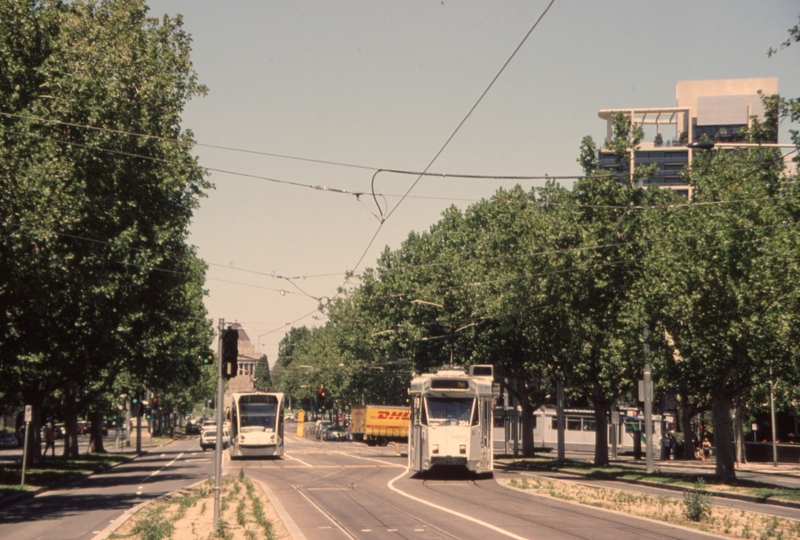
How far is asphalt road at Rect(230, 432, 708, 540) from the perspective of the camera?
1631cm

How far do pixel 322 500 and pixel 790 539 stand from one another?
11.8 m

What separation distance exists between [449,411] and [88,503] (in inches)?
446

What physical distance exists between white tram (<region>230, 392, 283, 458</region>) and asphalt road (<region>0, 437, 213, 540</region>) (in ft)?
15.3

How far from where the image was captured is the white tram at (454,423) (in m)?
29.8

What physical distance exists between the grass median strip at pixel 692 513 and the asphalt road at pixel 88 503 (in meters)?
11.0

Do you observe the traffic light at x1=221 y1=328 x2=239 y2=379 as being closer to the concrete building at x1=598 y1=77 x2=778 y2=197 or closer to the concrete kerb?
the concrete kerb

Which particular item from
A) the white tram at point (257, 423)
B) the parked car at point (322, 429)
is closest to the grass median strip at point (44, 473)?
the white tram at point (257, 423)

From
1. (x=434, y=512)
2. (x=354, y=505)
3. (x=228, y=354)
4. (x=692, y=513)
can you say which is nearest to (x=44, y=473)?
(x=354, y=505)

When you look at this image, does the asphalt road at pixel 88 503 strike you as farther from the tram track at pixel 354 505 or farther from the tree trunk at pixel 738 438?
the tree trunk at pixel 738 438

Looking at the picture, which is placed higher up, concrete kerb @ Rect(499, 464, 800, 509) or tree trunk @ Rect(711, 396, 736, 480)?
tree trunk @ Rect(711, 396, 736, 480)

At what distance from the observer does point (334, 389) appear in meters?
106

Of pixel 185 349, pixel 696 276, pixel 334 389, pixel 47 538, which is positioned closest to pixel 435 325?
pixel 185 349

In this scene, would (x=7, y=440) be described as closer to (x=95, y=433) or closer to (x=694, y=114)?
(x=95, y=433)

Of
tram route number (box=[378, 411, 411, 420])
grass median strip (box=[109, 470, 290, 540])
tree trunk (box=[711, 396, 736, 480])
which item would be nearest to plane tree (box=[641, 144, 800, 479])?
tree trunk (box=[711, 396, 736, 480])
